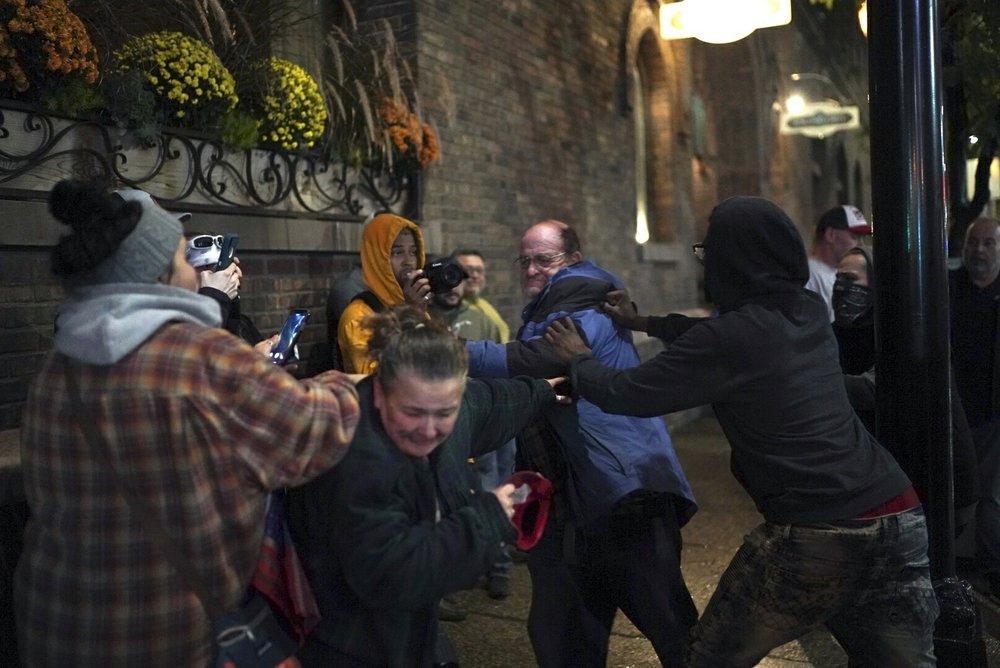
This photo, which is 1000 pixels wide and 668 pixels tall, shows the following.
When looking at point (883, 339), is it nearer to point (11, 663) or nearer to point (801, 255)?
point (801, 255)

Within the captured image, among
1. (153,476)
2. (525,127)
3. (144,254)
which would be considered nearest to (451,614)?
(153,476)

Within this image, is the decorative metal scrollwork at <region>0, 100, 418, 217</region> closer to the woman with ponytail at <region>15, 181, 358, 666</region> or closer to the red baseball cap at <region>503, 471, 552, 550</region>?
the woman with ponytail at <region>15, 181, 358, 666</region>

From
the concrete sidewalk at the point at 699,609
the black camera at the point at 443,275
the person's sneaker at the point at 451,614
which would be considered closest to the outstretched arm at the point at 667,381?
the black camera at the point at 443,275

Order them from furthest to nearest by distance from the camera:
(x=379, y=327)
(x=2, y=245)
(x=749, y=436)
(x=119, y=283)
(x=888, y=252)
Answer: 1. (x=2, y=245)
2. (x=888, y=252)
3. (x=749, y=436)
4. (x=379, y=327)
5. (x=119, y=283)

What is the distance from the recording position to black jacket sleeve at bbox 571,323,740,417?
2502 mm

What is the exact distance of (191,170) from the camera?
4.43 meters

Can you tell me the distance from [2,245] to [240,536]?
224cm

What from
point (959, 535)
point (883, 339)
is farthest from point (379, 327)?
point (959, 535)

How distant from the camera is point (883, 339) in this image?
3.11 meters

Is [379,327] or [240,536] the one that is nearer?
[240,536]

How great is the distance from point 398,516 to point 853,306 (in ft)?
8.15

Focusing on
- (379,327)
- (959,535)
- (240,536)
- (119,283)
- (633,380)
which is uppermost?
(119,283)

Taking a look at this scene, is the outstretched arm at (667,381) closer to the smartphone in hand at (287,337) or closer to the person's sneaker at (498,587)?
the smartphone in hand at (287,337)

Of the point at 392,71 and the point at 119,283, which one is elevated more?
the point at 392,71
